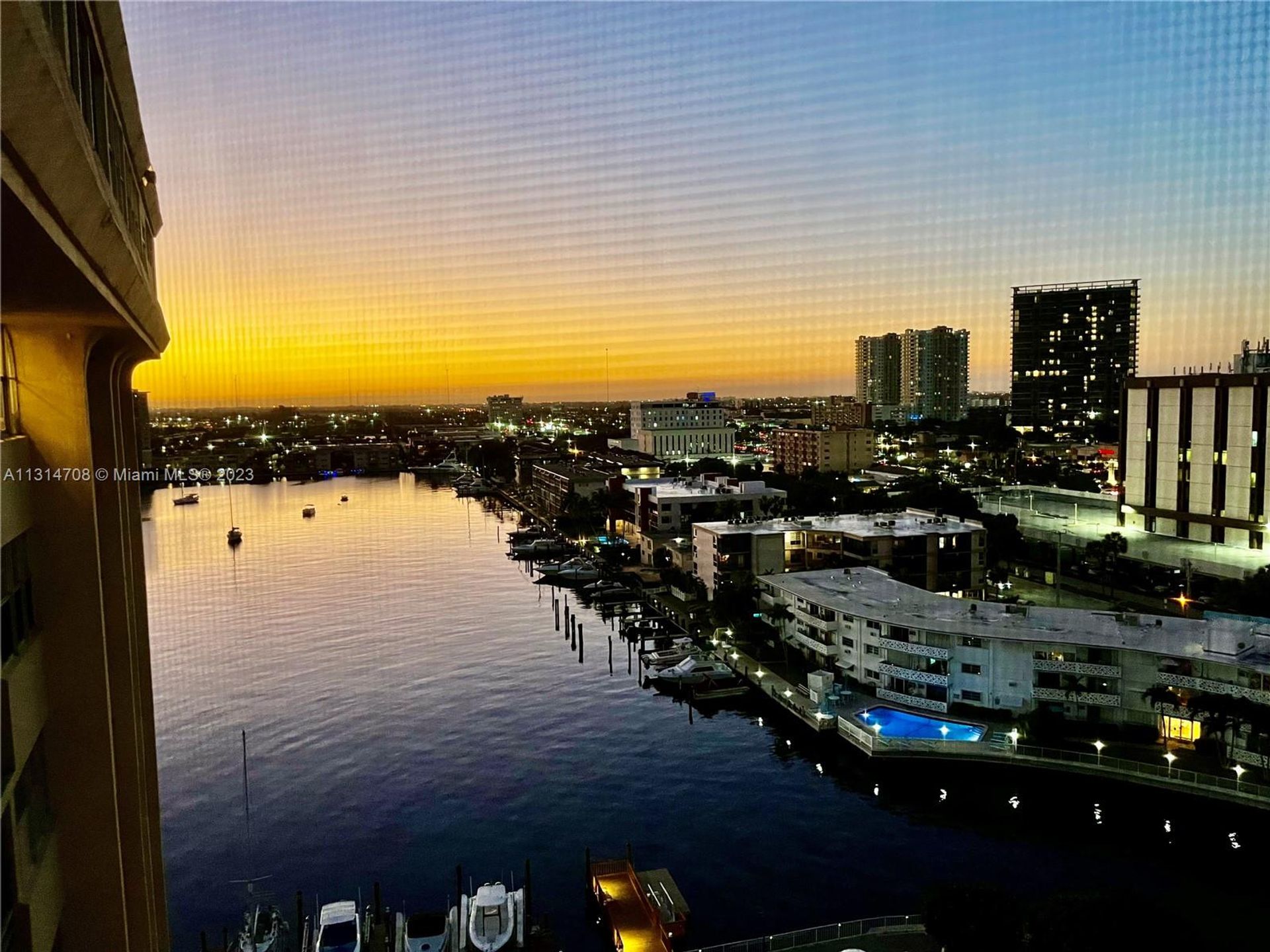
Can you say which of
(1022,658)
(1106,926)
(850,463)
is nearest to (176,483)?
(850,463)

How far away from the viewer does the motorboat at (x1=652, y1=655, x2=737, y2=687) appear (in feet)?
78.1

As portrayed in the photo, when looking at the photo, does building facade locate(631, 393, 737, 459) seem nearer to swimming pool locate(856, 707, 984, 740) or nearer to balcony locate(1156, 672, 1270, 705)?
swimming pool locate(856, 707, 984, 740)

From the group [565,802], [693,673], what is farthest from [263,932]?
[693,673]

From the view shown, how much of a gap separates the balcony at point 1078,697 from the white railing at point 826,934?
8698 millimetres

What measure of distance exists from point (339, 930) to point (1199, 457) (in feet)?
113

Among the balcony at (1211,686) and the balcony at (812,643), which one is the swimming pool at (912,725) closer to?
the balcony at (812,643)

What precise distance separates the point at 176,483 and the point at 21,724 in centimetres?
9925

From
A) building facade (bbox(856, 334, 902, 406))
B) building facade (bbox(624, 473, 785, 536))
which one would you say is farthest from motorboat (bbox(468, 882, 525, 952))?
building facade (bbox(856, 334, 902, 406))

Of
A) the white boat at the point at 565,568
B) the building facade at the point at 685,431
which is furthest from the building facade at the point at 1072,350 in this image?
the white boat at the point at 565,568

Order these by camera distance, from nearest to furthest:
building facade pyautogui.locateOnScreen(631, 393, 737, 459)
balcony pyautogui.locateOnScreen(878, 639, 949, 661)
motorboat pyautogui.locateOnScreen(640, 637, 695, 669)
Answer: balcony pyautogui.locateOnScreen(878, 639, 949, 661)
motorboat pyautogui.locateOnScreen(640, 637, 695, 669)
building facade pyautogui.locateOnScreen(631, 393, 737, 459)

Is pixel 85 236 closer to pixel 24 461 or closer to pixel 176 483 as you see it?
pixel 24 461

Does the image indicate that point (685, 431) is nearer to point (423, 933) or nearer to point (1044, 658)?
point (1044, 658)

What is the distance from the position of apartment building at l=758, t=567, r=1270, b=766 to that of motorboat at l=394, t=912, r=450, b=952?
12.6 m

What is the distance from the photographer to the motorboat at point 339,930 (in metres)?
12.0
